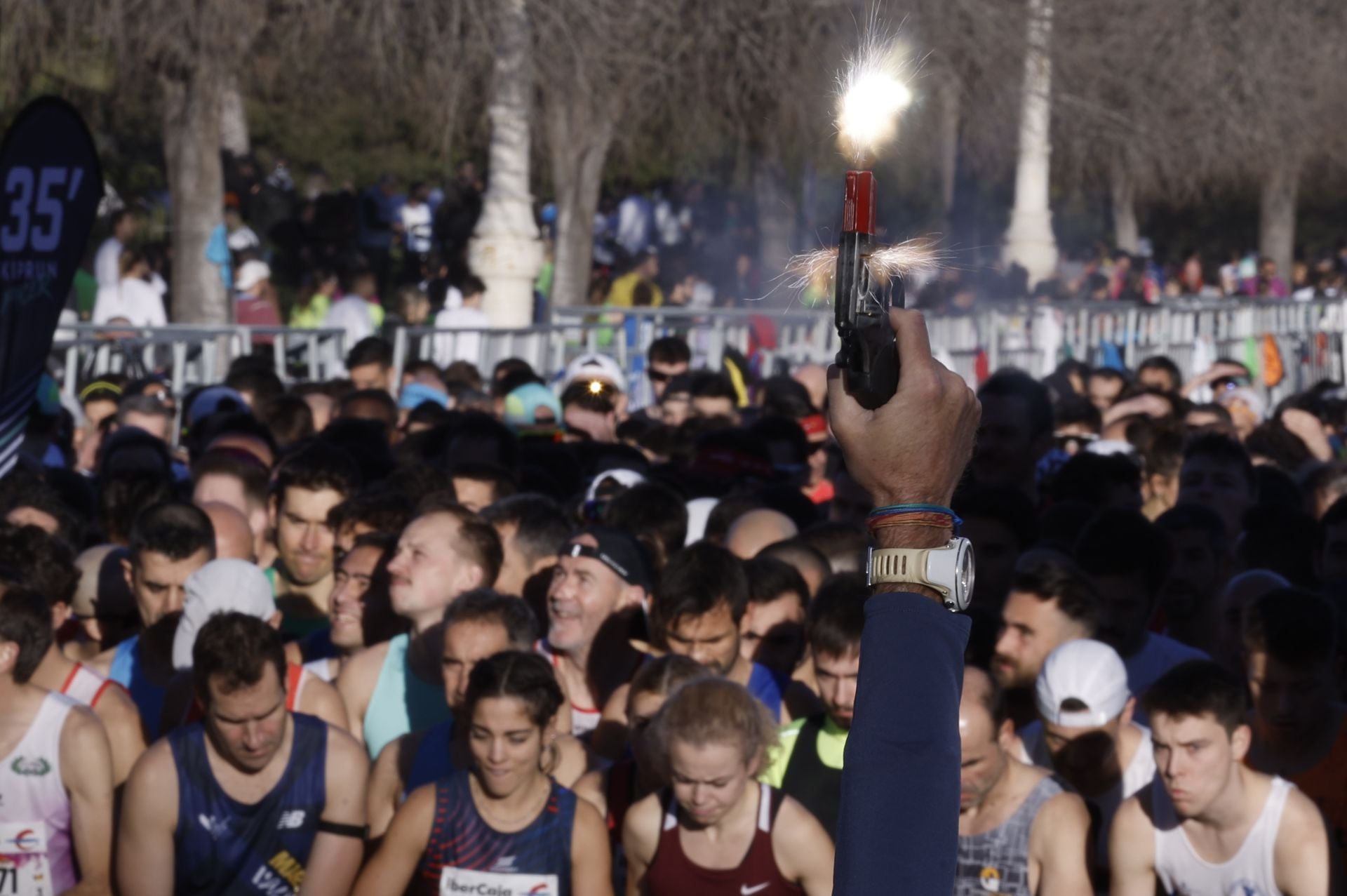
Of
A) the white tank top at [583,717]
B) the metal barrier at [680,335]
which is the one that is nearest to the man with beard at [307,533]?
the white tank top at [583,717]

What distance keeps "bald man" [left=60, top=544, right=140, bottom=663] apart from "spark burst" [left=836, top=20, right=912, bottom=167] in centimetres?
527

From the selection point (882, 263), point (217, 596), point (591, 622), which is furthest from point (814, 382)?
point (882, 263)

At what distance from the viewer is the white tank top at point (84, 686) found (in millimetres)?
5777

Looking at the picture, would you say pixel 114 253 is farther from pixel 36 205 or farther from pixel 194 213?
pixel 36 205

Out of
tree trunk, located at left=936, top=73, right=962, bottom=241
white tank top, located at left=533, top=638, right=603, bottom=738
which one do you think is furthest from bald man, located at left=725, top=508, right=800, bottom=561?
tree trunk, located at left=936, top=73, right=962, bottom=241

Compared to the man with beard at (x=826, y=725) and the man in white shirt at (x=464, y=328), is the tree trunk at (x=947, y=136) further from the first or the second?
the man with beard at (x=826, y=725)

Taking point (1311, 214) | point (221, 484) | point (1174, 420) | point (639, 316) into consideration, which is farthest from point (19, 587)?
point (1311, 214)

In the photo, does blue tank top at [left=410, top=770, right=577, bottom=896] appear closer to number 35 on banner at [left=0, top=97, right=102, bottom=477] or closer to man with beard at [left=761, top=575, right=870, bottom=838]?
man with beard at [left=761, top=575, right=870, bottom=838]

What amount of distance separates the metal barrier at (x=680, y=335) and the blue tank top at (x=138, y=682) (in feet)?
17.5

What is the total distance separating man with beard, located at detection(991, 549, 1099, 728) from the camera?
583cm

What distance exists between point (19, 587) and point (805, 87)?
42.7 feet

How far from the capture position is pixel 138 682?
6.34m

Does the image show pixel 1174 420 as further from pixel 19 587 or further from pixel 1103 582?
pixel 19 587

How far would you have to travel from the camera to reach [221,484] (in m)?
7.72
